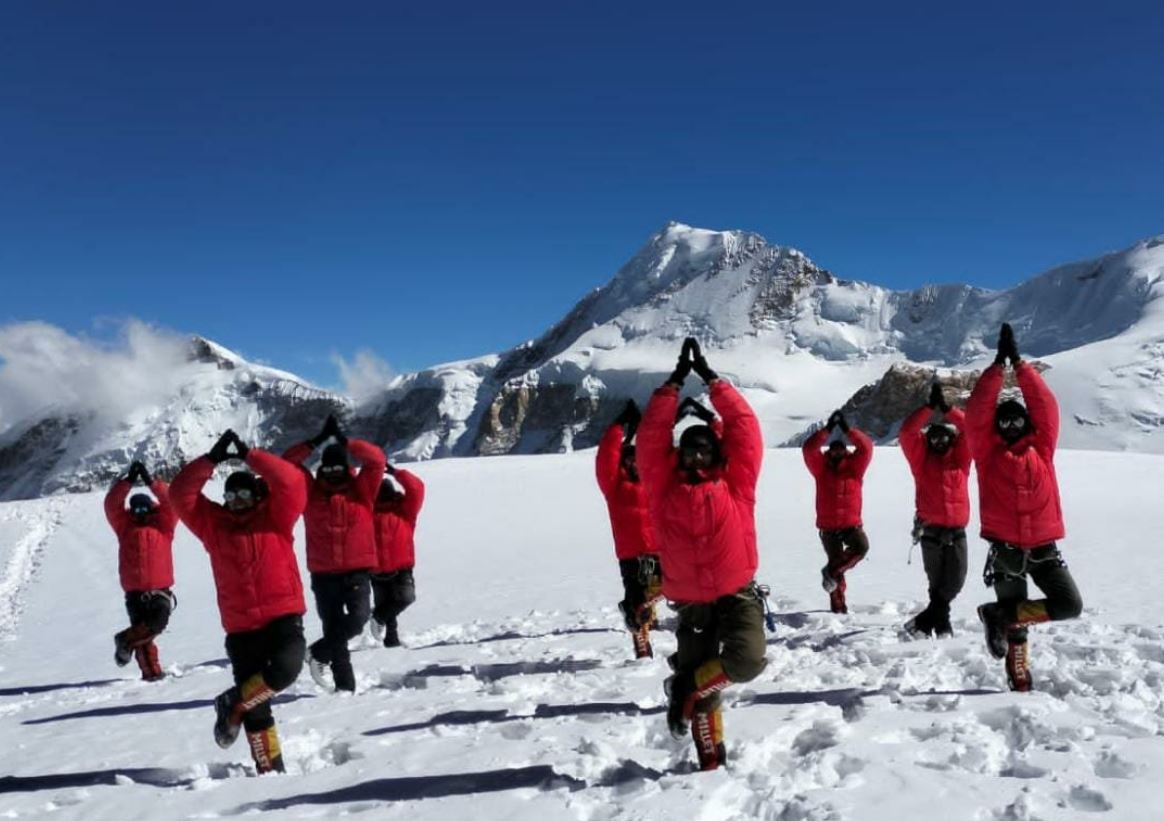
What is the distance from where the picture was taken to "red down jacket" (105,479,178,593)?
947 centimetres

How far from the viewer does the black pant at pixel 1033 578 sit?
6.21 meters

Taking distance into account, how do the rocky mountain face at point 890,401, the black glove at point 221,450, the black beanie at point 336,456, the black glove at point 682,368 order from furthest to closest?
the rocky mountain face at point 890,401, the black beanie at point 336,456, the black glove at point 221,450, the black glove at point 682,368

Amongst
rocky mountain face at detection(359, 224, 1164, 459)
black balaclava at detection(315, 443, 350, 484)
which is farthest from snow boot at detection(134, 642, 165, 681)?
rocky mountain face at detection(359, 224, 1164, 459)

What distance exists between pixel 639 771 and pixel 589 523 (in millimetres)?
17957

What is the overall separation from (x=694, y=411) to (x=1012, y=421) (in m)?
2.73

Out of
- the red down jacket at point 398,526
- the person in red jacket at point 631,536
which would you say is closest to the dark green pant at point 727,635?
the person in red jacket at point 631,536

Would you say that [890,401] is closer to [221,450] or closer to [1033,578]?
[1033,578]

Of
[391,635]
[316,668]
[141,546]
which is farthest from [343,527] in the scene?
[141,546]

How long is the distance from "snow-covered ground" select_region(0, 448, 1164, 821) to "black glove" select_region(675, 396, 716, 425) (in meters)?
1.96

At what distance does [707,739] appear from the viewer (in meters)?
5.07

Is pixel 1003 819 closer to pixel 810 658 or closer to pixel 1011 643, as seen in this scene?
pixel 1011 643

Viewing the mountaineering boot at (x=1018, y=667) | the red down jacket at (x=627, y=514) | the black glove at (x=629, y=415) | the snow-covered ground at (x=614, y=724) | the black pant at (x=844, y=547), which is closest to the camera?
the snow-covered ground at (x=614, y=724)

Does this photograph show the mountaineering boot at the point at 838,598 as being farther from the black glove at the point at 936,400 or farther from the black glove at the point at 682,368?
the black glove at the point at 682,368

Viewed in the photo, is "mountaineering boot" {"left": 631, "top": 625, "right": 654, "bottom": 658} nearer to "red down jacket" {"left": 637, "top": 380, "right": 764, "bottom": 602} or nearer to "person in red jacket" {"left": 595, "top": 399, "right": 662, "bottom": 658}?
"person in red jacket" {"left": 595, "top": 399, "right": 662, "bottom": 658}
